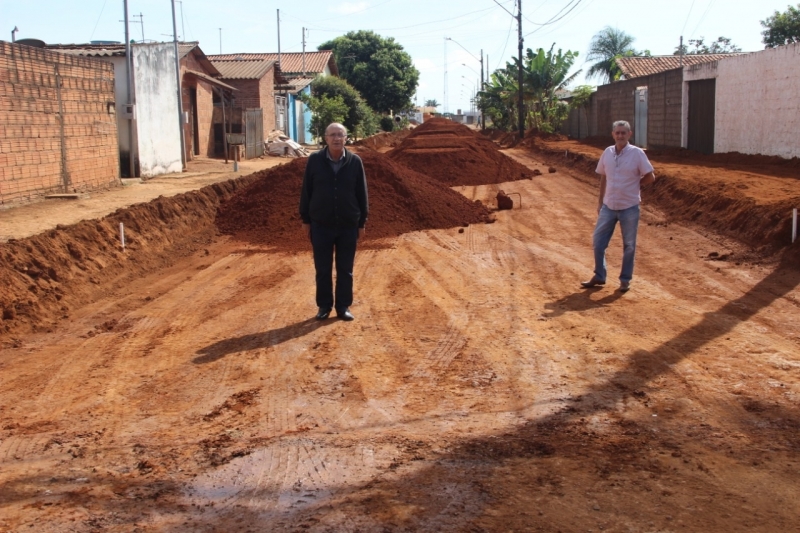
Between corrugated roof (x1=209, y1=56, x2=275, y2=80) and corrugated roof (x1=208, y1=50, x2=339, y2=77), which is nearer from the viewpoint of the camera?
corrugated roof (x1=209, y1=56, x2=275, y2=80)

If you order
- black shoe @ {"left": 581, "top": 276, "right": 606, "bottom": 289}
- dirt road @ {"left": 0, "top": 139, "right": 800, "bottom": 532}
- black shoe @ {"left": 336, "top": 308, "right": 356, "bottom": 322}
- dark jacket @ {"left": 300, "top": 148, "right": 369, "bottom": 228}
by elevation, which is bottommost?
dirt road @ {"left": 0, "top": 139, "right": 800, "bottom": 532}

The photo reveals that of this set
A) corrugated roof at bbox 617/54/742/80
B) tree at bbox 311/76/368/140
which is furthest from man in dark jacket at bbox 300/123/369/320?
corrugated roof at bbox 617/54/742/80

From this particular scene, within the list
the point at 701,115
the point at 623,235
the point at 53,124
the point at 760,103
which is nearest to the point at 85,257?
the point at 53,124

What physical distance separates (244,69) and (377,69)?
22861 mm

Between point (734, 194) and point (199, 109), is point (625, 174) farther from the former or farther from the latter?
point (199, 109)

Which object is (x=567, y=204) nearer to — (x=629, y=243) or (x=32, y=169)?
(x=629, y=243)

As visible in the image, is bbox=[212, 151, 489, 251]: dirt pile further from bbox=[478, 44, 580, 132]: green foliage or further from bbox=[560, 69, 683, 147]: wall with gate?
bbox=[478, 44, 580, 132]: green foliage

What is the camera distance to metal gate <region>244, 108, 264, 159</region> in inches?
1211

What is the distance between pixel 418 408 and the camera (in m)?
5.41

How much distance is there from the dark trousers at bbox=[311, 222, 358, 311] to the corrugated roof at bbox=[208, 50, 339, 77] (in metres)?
45.8

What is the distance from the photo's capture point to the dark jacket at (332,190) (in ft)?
24.8

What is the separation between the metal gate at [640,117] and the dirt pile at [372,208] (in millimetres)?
19072

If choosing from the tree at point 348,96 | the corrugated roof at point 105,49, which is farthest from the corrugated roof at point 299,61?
the corrugated roof at point 105,49

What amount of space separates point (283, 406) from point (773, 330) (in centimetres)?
434
